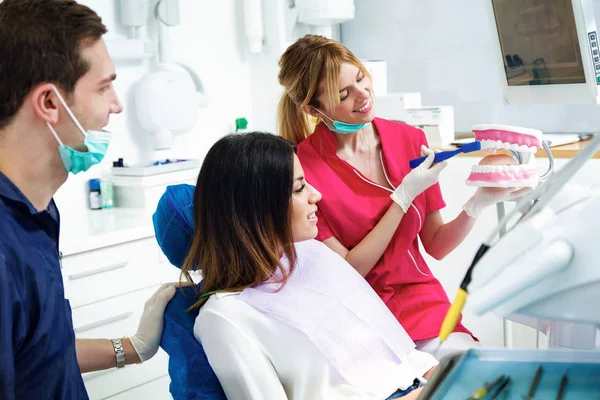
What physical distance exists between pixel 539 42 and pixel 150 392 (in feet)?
5.88

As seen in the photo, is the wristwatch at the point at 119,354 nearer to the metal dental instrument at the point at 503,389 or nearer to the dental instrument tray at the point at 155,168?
the metal dental instrument at the point at 503,389

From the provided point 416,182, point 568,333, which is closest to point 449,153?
point 416,182

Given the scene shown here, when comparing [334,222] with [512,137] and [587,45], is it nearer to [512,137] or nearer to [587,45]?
[512,137]

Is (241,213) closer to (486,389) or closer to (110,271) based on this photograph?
(486,389)

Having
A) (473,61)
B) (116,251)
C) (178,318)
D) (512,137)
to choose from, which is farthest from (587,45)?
(116,251)

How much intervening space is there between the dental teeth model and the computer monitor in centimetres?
65

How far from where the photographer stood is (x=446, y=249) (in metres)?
2.11

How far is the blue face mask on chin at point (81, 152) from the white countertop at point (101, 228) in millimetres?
1124

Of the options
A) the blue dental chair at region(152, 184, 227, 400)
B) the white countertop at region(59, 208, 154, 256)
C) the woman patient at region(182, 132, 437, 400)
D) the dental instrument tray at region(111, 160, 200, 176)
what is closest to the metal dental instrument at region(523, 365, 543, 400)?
the woman patient at region(182, 132, 437, 400)

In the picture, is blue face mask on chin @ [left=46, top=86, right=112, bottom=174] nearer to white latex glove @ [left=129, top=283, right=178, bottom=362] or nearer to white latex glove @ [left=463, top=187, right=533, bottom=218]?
white latex glove @ [left=129, top=283, right=178, bottom=362]

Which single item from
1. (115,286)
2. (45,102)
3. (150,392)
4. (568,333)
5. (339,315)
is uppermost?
(45,102)

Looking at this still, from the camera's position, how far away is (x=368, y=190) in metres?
2.06

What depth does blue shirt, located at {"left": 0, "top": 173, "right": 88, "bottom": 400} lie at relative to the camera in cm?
121

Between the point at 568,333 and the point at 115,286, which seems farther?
the point at 115,286
